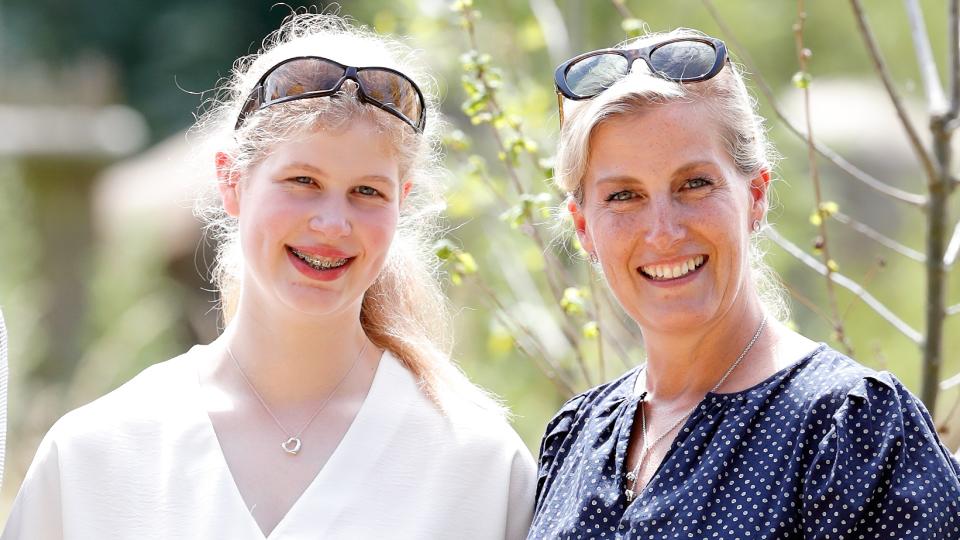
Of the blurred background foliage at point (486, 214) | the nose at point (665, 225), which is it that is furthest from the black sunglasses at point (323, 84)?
the nose at point (665, 225)

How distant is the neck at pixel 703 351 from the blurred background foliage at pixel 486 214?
66 cm

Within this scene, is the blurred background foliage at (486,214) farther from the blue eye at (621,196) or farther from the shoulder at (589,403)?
the blue eye at (621,196)

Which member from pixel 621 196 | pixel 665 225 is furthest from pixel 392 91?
pixel 665 225

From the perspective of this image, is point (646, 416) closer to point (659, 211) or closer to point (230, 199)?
point (659, 211)

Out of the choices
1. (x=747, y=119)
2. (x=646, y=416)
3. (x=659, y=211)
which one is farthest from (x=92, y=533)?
(x=747, y=119)

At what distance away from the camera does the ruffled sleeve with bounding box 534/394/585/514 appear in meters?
2.63

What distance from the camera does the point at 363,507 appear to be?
254cm

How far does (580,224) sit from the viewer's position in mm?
2512

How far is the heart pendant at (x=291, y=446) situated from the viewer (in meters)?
2.61

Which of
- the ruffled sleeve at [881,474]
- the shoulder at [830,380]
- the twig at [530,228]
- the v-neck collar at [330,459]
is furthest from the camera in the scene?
the twig at [530,228]

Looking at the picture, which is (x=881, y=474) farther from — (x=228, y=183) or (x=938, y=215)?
(x=228, y=183)

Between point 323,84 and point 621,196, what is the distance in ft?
2.27

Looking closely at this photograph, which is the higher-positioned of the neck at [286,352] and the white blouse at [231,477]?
the neck at [286,352]

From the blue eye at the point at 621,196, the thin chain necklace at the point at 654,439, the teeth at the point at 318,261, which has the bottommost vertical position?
the thin chain necklace at the point at 654,439
